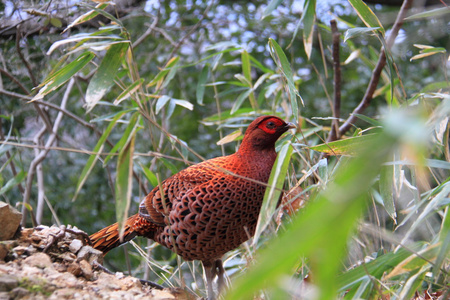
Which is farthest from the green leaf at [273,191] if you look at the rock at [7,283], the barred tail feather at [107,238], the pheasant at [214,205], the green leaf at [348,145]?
the barred tail feather at [107,238]

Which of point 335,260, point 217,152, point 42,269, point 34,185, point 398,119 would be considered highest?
point 398,119

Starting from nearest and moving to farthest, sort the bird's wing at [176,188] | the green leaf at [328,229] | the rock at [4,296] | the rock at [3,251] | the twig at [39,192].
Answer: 1. the green leaf at [328,229]
2. the rock at [4,296]
3. the rock at [3,251]
4. the bird's wing at [176,188]
5. the twig at [39,192]

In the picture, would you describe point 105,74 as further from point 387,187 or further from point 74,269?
point 387,187

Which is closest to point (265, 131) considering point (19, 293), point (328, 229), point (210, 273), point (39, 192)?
point (210, 273)

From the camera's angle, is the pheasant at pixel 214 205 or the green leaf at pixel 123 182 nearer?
the green leaf at pixel 123 182

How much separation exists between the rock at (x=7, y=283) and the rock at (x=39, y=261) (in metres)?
0.22

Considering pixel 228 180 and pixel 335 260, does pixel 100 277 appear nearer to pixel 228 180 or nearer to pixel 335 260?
pixel 228 180

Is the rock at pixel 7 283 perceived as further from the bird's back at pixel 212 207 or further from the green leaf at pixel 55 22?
the green leaf at pixel 55 22

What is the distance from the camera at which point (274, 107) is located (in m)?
→ 3.01

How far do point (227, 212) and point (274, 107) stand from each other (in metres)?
1.23

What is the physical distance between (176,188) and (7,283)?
98cm

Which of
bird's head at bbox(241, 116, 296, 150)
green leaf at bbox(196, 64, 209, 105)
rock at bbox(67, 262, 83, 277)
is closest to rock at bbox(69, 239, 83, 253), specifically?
rock at bbox(67, 262, 83, 277)

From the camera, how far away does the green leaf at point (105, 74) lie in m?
1.66

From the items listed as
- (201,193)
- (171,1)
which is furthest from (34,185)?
(201,193)
